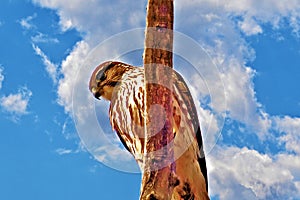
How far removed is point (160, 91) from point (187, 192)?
145 centimetres

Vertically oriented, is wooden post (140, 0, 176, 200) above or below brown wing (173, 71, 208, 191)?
below

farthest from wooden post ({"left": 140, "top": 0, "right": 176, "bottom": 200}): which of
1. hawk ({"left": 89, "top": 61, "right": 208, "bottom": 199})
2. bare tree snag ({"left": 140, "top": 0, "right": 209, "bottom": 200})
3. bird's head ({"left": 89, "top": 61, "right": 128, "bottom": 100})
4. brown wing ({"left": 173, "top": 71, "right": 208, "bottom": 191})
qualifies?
bird's head ({"left": 89, "top": 61, "right": 128, "bottom": 100})

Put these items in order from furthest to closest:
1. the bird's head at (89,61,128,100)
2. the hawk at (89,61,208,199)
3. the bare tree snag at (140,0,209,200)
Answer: the bird's head at (89,61,128,100) < the hawk at (89,61,208,199) < the bare tree snag at (140,0,209,200)

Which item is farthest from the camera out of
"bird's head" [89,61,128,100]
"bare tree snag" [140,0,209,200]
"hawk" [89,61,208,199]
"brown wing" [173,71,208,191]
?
"bird's head" [89,61,128,100]

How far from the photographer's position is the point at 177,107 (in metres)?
5.05

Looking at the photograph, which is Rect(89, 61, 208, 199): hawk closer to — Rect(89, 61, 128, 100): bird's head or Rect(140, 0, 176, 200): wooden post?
Rect(89, 61, 128, 100): bird's head

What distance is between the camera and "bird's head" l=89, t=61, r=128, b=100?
5.85 metres

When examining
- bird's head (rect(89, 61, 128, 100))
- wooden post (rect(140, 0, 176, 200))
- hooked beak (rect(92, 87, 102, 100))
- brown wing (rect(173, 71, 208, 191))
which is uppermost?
bird's head (rect(89, 61, 128, 100))

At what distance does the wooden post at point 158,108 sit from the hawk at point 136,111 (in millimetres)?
1359

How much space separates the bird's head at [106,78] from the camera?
5.85 metres

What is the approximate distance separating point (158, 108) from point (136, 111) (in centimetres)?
209

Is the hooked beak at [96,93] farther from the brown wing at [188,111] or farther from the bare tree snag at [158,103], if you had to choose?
the bare tree snag at [158,103]

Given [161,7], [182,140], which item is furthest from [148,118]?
[182,140]

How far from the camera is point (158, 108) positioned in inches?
124
